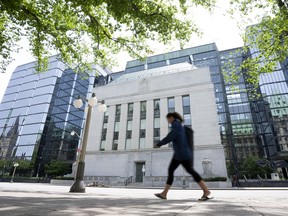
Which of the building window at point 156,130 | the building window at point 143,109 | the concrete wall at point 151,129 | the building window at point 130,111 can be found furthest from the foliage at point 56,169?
the building window at point 156,130

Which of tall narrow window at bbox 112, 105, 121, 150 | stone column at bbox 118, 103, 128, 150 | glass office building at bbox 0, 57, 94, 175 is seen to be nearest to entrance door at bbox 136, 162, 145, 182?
stone column at bbox 118, 103, 128, 150

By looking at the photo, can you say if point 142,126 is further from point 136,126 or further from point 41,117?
point 41,117

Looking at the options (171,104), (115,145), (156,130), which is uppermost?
(171,104)

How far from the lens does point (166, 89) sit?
3102 centimetres

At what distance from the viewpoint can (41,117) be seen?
62.2m

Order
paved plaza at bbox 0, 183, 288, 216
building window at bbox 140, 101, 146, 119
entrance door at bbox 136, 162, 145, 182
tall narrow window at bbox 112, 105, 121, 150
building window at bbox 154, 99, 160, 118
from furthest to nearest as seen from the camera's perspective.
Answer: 1. building window at bbox 140, 101, 146, 119
2. tall narrow window at bbox 112, 105, 121, 150
3. building window at bbox 154, 99, 160, 118
4. entrance door at bbox 136, 162, 145, 182
5. paved plaza at bbox 0, 183, 288, 216

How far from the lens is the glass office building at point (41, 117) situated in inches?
2376

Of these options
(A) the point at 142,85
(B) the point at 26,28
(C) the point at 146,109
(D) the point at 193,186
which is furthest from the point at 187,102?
(B) the point at 26,28

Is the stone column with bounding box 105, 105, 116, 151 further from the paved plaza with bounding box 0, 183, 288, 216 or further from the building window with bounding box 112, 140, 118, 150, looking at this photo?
the paved plaza with bounding box 0, 183, 288, 216

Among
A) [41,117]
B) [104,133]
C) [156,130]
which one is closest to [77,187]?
[156,130]

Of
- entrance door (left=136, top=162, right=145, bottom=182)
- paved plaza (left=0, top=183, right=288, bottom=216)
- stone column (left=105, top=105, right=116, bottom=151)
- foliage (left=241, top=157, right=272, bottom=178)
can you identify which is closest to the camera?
paved plaza (left=0, top=183, right=288, bottom=216)

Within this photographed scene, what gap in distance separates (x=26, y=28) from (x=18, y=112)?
2676 inches

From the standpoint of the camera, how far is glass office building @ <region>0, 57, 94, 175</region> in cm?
6034

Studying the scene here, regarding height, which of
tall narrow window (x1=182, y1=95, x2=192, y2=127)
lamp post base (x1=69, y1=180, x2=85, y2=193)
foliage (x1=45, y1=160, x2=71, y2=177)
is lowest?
lamp post base (x1=69, y1=180, x2=85, y2=193)
